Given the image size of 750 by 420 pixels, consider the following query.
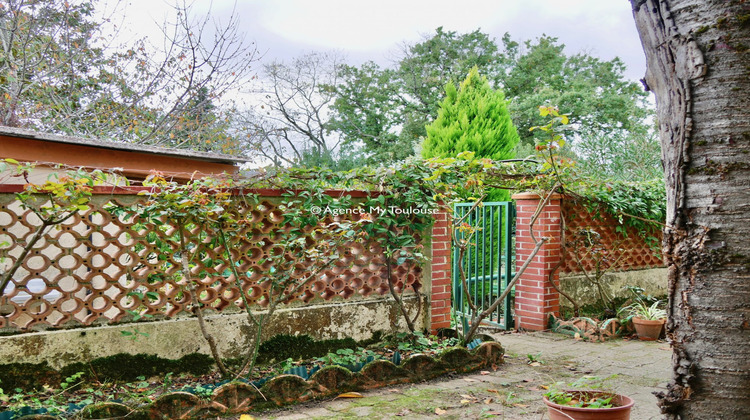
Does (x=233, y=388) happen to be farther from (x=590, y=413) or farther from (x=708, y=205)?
(x=708, y=205)

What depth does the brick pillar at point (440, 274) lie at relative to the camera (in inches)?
200

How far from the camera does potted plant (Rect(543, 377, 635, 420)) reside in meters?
2.29

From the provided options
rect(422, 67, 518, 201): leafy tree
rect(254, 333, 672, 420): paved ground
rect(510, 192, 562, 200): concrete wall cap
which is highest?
rect(422, 67, 518, 201): leafy tree

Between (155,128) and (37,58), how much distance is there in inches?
89.4

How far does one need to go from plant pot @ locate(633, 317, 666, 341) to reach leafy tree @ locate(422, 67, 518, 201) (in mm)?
4915

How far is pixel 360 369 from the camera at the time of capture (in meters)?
3.83

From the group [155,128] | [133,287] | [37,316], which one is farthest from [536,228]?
[155,128]

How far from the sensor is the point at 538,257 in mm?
6020

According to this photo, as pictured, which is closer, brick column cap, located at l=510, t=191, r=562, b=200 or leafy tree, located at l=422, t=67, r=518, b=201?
brick column cap, located at l=510, t=191, r=562, b=200

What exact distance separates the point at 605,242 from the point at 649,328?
1412 mm

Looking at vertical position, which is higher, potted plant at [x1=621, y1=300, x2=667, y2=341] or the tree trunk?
the tree trunk

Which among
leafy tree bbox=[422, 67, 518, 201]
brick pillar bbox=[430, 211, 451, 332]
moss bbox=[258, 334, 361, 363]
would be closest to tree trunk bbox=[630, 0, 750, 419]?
moss bbox=[258, 334, 361, 363]

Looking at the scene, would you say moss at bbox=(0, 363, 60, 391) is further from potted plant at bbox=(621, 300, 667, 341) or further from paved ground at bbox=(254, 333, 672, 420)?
potted plant at bbox=(621, 300, 667, 341)

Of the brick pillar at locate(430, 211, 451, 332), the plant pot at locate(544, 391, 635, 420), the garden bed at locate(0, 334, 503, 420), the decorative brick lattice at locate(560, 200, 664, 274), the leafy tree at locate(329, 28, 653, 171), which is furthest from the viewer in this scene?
the leafy tree at locate(329, 28, 653, 171)
